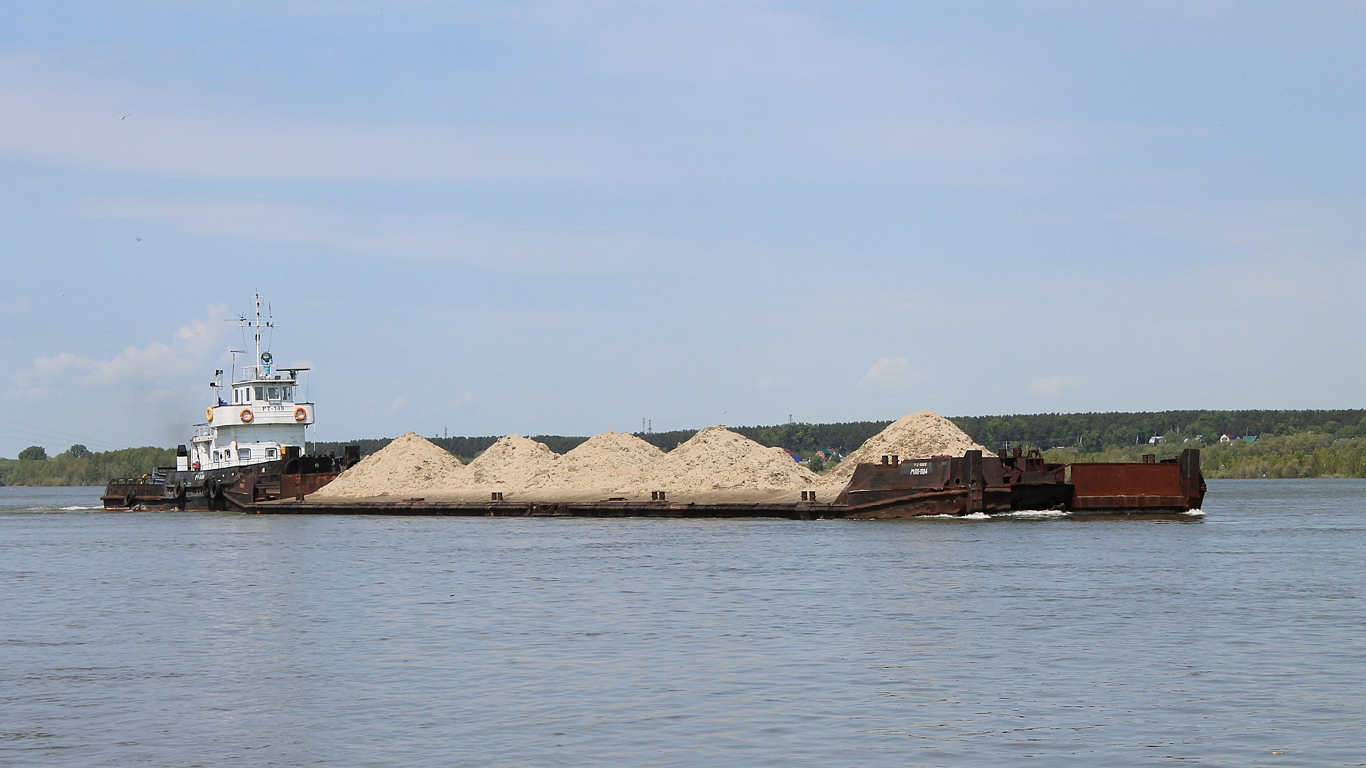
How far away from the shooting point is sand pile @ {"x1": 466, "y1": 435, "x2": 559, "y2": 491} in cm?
6988

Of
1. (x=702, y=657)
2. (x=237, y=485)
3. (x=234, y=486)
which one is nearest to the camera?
(x=702, y=657)

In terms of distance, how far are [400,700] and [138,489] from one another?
Answer: 69.3 m

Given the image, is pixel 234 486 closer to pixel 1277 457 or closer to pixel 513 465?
pixel 513 465

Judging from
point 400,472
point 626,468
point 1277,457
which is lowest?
point 1277,457

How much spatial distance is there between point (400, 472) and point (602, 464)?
1171 centimetres

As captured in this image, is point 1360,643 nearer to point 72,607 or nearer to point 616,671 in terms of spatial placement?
point 616,671

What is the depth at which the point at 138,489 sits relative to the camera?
7975cm

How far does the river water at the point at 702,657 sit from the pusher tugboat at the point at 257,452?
96.1 feet

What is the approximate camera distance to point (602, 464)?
224 feet

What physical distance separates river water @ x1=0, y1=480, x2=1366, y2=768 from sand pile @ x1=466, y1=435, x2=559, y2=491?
2958 centimetres

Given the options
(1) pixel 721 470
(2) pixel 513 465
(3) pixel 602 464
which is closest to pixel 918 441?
(1) pixel 721 470

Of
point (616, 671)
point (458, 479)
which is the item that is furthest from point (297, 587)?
point (458, 479)

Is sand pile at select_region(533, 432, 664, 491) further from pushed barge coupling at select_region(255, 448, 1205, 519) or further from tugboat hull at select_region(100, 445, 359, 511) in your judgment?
pushed barge coupling at select_region(255, 448, 1205, 519)

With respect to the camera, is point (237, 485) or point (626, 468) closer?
point (626, 468)
